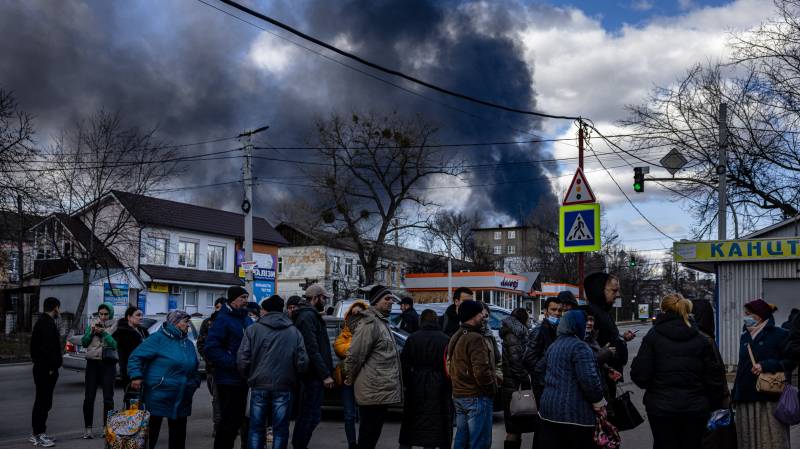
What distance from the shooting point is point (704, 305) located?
28.6 ft

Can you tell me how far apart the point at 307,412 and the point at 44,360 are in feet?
12.3

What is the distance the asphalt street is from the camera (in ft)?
34.7

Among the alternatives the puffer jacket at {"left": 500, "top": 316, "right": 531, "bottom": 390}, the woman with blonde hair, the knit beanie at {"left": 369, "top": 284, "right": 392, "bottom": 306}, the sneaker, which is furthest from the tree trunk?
the woman with blonde hair

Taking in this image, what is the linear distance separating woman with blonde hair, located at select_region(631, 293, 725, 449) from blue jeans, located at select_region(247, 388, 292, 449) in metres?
3.55

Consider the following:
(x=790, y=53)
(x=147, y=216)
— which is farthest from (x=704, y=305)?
(x=147, y=216)

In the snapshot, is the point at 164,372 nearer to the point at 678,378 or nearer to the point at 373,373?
the point at 373,373

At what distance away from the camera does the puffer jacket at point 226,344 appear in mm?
8406

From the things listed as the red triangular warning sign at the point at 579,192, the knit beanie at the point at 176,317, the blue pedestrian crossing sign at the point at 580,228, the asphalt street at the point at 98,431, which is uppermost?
the red triangular warning sign at the point at 579,192

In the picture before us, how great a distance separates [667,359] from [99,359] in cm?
768

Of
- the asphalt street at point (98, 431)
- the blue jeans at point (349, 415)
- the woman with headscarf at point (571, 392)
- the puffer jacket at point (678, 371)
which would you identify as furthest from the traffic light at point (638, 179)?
the woman with headscarf at point (571, 392)

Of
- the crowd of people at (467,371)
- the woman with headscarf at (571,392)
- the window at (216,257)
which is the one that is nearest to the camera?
the woman with headscarf at (571,392)

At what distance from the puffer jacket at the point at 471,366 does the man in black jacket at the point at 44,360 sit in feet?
18.1

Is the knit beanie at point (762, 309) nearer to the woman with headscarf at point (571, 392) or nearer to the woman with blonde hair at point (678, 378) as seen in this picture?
the woman with blonde hair at point (678, 378)

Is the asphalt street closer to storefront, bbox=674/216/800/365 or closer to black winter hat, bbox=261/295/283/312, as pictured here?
black winter hat, bbox=261/295/283/312
